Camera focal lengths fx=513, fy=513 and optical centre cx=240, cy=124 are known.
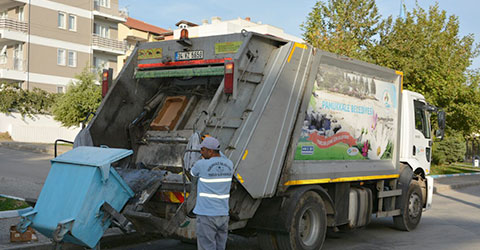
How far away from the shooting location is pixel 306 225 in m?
6.80

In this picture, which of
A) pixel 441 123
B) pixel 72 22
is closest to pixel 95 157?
pixel 441 123

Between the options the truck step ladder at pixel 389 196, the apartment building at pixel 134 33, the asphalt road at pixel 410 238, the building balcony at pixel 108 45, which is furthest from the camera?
the apartment building at pixel 134 33

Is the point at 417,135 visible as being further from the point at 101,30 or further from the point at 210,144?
the point at 101,30

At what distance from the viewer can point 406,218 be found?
9242 millimetres

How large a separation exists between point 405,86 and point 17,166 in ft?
50.5

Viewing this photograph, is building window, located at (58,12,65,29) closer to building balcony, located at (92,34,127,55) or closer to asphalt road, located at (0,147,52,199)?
building balcony, located at (92,34,127,55)

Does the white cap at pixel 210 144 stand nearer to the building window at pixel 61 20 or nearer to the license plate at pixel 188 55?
the license plate at pixel 188 55

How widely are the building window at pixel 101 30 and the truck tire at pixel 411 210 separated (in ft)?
125

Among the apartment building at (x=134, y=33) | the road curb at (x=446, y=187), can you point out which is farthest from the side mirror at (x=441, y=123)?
the apartment building at (x=134, y=33)

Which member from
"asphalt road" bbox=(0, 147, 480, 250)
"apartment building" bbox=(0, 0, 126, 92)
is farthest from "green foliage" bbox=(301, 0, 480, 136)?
"apartment building" bbox=(0, 0, 126, 92)

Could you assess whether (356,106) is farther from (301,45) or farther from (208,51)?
(208,51)

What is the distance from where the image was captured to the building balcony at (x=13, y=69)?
3575cm

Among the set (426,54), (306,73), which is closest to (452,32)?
(426,54)

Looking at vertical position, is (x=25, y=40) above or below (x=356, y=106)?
above
